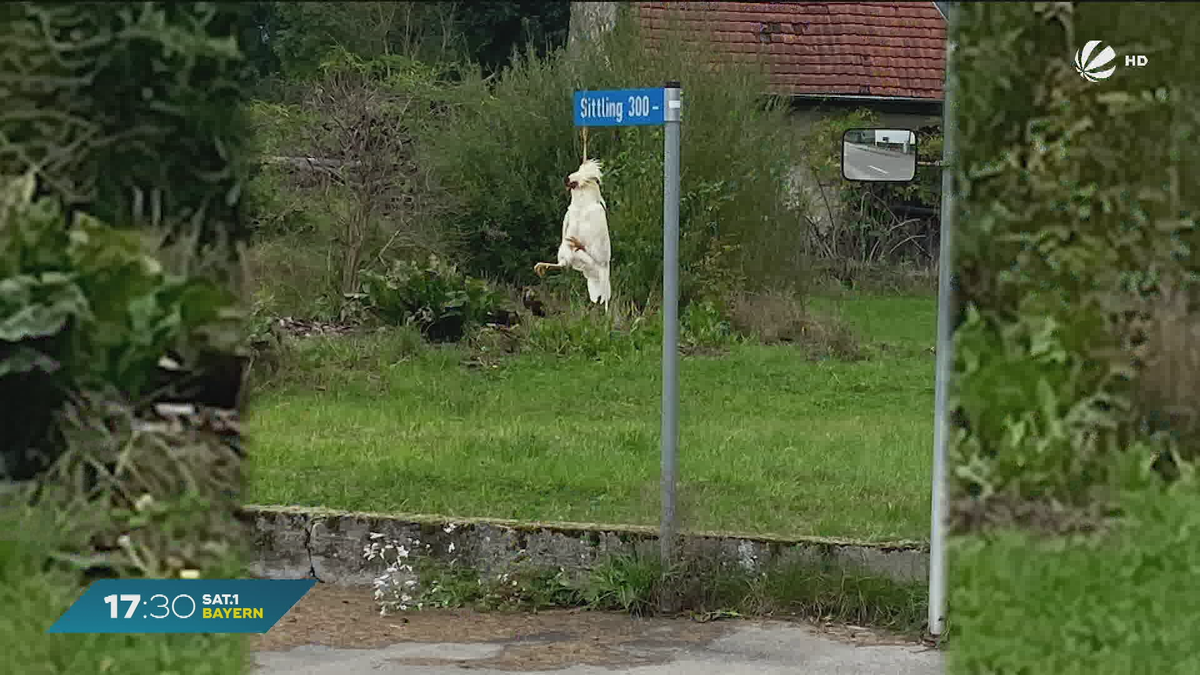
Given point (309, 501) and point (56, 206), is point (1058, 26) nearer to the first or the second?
point (56, 206)

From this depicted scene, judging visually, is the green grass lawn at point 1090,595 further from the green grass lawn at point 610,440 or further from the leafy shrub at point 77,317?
the green grass lawn at point 610,440

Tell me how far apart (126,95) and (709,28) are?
6.86 ft

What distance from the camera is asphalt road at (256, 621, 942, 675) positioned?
17.3ft

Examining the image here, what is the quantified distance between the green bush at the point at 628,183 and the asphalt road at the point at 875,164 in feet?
24.6

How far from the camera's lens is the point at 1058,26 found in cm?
283

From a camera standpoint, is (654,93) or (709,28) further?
(654,93)

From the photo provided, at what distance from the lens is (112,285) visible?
2.63 metres

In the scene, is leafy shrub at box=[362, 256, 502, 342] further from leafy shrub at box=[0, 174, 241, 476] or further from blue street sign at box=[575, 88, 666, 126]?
leafy shrub at box=[0, 174, 241, 476]

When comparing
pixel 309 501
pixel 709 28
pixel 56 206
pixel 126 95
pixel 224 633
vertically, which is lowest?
pixel 309 501

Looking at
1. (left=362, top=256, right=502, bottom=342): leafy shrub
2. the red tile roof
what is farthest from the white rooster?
the red tile roof

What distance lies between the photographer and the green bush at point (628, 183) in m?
12.9

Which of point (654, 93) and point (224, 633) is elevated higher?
point (654, 93)

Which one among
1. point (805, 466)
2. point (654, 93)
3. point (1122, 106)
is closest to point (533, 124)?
point (805, 466)

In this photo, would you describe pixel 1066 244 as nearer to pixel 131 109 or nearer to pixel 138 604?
pixel 131 109
